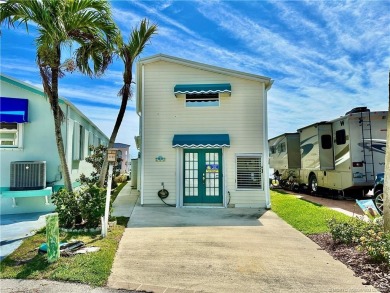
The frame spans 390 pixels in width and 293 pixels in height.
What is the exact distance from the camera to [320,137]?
13.3 metres

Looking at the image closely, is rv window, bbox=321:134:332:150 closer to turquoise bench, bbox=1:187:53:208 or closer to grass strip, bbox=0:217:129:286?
grass strip, bbox=0:217:129:286

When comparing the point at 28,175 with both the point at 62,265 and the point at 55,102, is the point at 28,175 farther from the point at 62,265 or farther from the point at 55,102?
the point at 62,265

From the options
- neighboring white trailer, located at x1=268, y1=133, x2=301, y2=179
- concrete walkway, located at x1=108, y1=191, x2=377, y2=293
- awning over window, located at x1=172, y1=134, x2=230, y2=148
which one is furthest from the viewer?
neighboring white trailer, located at x1=268, y1=133, x2=301, y2=179

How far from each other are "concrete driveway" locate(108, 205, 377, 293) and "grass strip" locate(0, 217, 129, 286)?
216 mm

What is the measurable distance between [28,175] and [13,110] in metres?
2.16

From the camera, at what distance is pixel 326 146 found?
13.1m

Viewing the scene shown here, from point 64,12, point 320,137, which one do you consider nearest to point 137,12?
point 64,12

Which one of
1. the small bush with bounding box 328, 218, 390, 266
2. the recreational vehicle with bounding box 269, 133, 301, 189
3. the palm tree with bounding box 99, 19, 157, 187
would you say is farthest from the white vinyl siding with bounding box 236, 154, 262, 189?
the recreational vehicle with bounding box 269, 133, 301, 189

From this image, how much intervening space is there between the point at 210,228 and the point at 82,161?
28.1ft

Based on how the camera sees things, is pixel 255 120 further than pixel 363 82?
No

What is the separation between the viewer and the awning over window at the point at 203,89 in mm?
11336

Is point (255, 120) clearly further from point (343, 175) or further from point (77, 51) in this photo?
point (77, 51)

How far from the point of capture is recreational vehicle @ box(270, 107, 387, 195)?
10.9 meters

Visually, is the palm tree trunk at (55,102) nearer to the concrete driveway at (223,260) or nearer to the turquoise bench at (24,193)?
the turquoise bench at (24,193)
